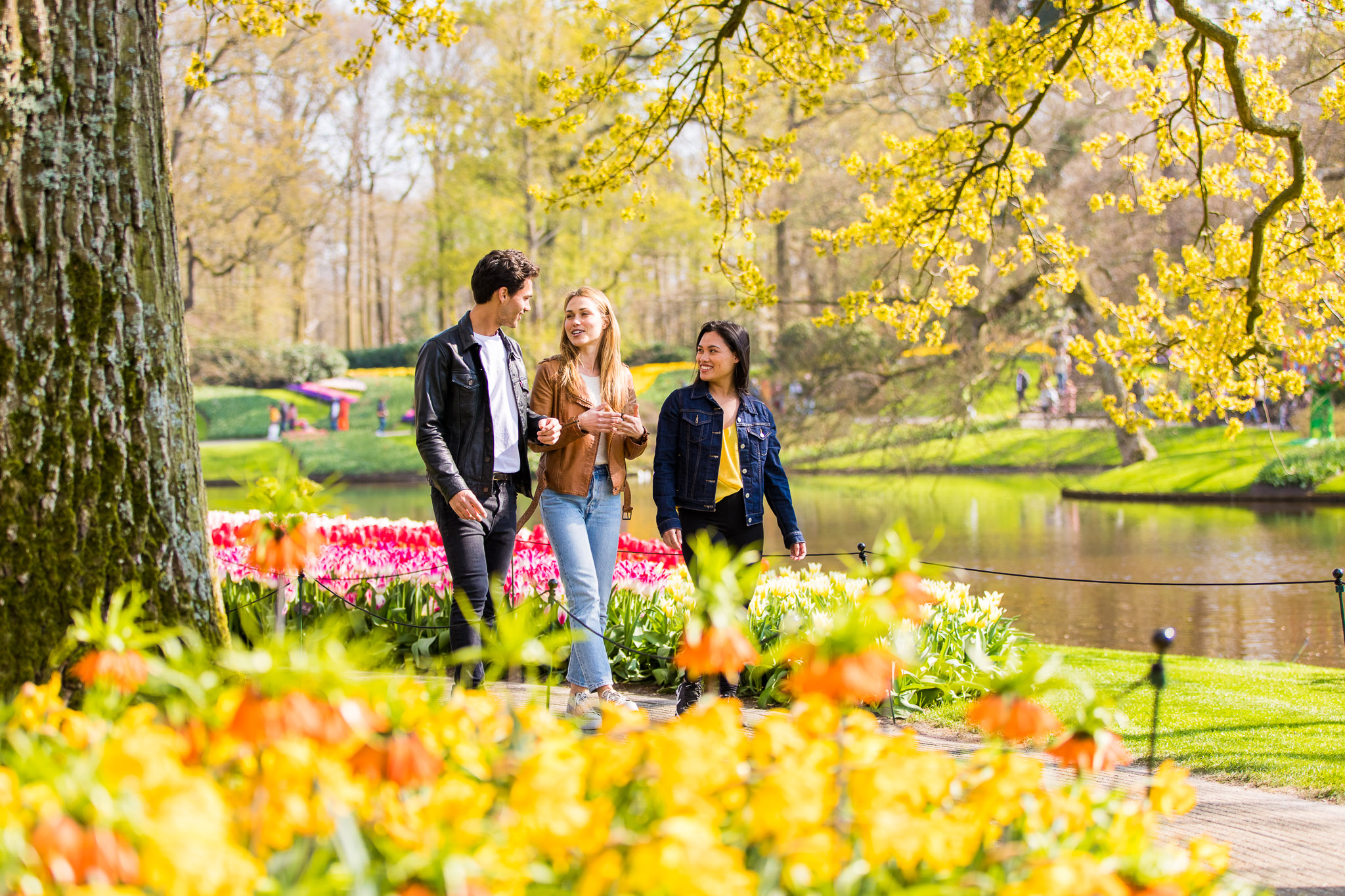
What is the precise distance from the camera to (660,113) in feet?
25.1

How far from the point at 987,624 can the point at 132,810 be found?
4977 mm

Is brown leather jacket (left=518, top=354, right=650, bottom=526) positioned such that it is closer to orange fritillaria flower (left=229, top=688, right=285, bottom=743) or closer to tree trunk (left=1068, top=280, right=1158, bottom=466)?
orange fritillaria flower (left=229, top=688, right=285, bottom=743)

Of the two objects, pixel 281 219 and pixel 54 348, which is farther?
pixel 281 219

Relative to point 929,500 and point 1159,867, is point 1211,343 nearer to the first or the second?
point 1159,867

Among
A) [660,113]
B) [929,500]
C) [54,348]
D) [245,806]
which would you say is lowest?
[929,500]

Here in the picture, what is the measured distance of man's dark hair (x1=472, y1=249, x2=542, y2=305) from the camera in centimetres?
417

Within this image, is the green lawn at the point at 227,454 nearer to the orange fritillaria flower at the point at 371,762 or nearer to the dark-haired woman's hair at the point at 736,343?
the dark-haired woman's hair at the point at 736,343

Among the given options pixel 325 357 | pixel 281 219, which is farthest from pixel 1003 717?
pixel 325 357

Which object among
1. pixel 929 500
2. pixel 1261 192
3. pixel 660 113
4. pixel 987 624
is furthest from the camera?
pixel 929 500

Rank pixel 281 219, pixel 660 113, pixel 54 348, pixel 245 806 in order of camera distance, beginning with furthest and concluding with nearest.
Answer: pixel 281 219 < pixel 660 113 < pixel 54 348 < pixel 245 806

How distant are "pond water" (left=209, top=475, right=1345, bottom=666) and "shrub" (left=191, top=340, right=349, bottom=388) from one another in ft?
45.8

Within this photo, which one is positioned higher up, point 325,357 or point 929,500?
point 325,357

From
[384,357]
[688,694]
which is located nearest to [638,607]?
[688,694]

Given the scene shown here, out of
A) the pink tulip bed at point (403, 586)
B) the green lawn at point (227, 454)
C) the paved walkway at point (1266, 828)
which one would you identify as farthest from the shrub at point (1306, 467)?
the green lawn at point (227, 454)
